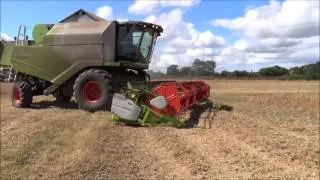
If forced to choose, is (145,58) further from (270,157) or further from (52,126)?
(270,157)

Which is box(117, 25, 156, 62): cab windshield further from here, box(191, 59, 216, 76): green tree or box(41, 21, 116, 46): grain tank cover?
box(191, 59, 216, 76): green tree

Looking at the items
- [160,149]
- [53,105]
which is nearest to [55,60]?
[53,105]

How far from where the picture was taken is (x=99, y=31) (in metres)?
14.7

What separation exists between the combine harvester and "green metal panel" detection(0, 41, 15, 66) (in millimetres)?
713

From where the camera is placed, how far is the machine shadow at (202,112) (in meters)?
12.0

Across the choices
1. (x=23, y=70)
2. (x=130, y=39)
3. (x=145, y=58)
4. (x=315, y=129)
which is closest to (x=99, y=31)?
(x=130, y=39)

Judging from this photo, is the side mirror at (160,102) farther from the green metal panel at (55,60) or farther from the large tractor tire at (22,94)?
the large tractor tire at (22,94)

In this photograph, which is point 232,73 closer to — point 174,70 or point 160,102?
point 174,70

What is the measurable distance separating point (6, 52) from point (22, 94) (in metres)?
2.64

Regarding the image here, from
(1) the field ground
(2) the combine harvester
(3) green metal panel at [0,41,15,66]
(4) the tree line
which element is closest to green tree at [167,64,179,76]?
(4) the tree line

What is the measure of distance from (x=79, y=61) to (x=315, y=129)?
23.2 ft

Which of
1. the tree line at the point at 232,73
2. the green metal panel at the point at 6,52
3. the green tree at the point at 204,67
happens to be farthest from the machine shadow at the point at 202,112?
the green tree at the point at 204,67

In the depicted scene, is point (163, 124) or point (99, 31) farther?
point (99, 31)

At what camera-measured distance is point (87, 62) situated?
49.0 feet
